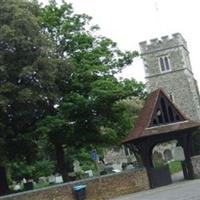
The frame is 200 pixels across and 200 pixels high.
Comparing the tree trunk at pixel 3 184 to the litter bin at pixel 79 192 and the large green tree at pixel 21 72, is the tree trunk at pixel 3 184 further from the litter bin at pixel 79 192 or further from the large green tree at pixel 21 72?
the litter bin at pixel 79 192

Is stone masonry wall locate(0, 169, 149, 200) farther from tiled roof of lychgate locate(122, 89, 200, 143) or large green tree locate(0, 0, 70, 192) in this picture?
large green tree locate(0, 0, 70, 192)

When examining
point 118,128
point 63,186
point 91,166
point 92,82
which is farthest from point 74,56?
point 91,166

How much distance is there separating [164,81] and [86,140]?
1735 inches

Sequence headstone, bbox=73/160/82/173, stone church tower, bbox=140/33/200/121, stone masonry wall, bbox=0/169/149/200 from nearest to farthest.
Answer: stone masonry wall, bbox=0/169/149/200, headstone, bbox=73/160/82/173, stone church tower, bbox=140/33/200/121

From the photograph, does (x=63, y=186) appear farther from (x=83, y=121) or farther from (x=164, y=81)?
(x=164, y=81)

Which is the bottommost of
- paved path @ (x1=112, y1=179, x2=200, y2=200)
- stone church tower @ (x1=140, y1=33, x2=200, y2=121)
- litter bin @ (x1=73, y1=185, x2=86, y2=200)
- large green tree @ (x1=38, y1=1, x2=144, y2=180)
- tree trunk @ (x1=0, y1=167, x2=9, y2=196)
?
paved path @ (x1=112, y1=179, x2=200, y2=200)

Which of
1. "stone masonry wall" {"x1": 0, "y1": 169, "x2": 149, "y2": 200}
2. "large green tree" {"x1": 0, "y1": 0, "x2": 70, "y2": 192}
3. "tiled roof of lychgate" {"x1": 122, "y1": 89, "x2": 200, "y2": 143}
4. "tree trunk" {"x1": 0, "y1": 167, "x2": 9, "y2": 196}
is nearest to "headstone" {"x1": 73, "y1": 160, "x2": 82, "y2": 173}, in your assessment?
"tree trunk" {"x1": 0, "y1": 167, "x2": 9, "y2": 196}

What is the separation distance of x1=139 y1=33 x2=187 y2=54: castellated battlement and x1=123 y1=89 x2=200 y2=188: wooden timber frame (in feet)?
158

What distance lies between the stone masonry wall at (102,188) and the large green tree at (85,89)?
15.7 feet

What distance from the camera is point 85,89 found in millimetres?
36219

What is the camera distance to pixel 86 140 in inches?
1435

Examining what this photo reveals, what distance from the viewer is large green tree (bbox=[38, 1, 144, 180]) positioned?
34.6 m

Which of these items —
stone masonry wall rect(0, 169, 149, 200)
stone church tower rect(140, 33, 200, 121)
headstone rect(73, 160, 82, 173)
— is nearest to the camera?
stone masonry wall rect(0, 169, 149, 200)

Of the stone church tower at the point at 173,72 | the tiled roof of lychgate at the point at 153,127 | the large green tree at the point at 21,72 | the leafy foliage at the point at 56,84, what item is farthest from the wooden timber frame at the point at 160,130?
the stone church tower at the point at 173,72
